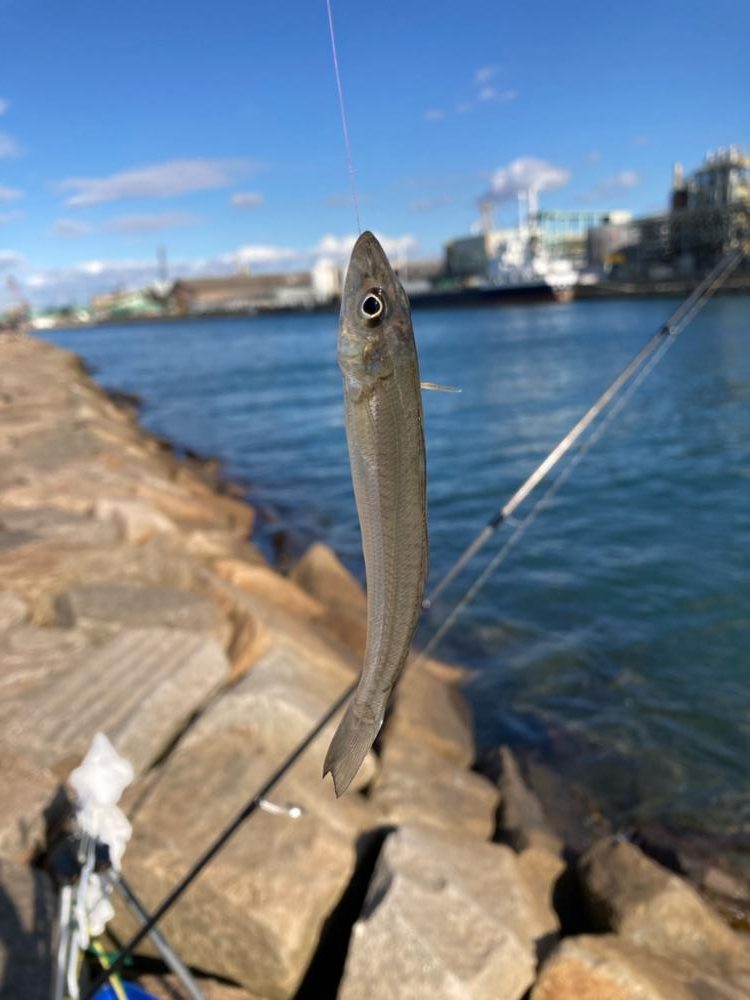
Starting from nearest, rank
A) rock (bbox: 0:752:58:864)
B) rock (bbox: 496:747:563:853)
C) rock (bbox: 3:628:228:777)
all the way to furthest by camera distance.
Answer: rock (bbox: 0:752:58:864), rock (bbox: 3:628:228:777), rock (bbox: 496:747:563:853)

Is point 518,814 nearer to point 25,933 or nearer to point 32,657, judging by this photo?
point 25,933

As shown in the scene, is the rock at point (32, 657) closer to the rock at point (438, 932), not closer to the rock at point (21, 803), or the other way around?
the rock at point (21, 803)

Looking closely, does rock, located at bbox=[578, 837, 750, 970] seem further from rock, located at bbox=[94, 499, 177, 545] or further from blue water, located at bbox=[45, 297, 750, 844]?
rock, located at bbox=[94, 499, 177, 545]

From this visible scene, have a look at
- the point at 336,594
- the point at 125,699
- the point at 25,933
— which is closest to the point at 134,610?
the point at 125,699

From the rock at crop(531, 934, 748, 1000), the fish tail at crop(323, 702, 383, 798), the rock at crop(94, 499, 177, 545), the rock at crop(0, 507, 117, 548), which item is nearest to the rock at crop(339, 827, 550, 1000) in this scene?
the rock at crop(531, 934, 748, 1000)

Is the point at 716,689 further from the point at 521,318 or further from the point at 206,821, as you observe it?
the point at 521,318
